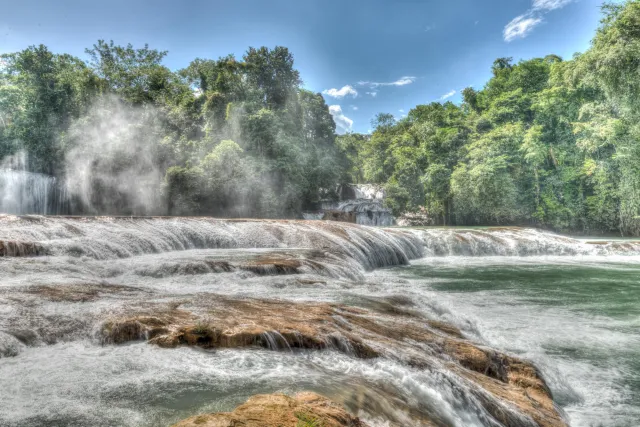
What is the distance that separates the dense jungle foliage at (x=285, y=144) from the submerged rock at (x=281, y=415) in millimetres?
24392

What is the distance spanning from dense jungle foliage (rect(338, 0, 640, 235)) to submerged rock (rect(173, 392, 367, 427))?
2204 cm

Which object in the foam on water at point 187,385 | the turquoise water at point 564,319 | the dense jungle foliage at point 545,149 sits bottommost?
the turquoise water at point 564,319

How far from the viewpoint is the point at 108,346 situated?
322cm

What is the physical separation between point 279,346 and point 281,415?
1461mm

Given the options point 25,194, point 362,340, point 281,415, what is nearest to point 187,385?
point 281,415

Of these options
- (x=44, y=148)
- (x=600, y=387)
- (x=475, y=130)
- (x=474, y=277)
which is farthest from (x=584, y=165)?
(x=44, y=148)

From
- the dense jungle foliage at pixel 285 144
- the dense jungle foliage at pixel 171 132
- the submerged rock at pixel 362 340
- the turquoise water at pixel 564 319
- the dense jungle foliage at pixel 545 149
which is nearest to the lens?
the submerged rock at pixel 362 340

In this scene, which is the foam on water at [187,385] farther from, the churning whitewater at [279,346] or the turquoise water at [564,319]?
the turquoise water at [564,319]

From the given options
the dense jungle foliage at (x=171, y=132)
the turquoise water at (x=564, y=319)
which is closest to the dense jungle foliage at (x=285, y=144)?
the dense jungle foliage at (x=171, y=132)

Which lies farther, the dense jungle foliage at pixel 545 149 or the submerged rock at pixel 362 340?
the dense jungle foliage at pixel 545 149

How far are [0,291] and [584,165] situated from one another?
31.2 m

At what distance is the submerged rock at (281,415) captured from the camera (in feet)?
5.33

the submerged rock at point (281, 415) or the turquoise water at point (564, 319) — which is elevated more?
the submerged rock at point (281, 415)

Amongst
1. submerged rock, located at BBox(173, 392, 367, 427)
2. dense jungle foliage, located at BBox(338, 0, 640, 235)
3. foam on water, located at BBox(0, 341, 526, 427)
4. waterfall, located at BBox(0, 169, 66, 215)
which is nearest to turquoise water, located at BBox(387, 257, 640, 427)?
foam on water, located at BBox(0, 341, 526, 427)
